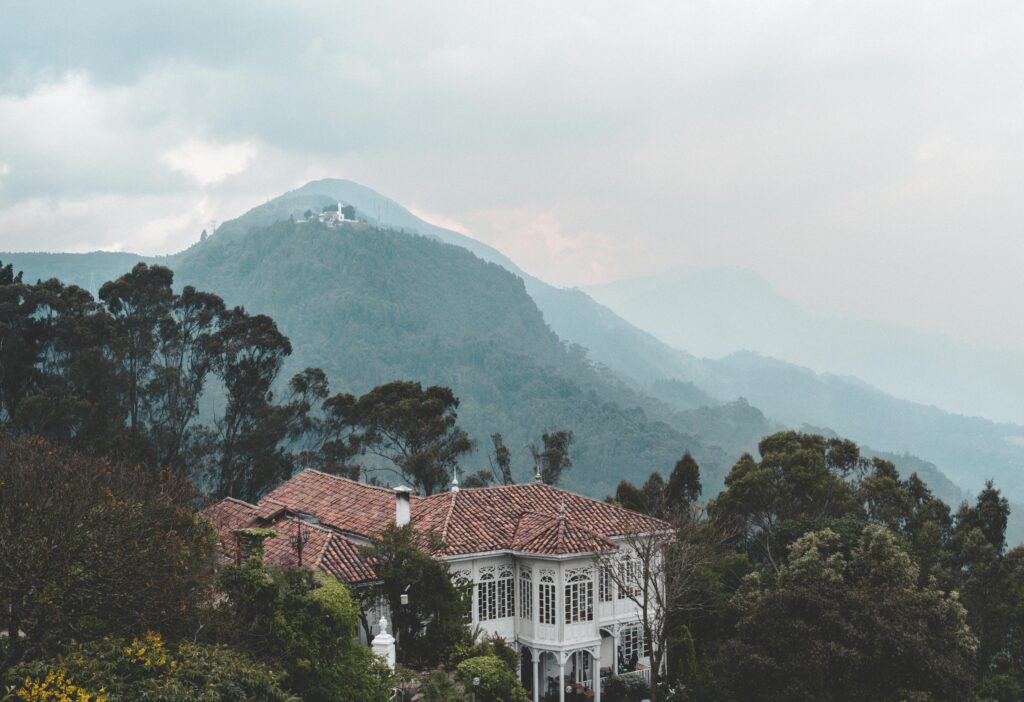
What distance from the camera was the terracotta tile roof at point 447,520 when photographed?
72.8 ft

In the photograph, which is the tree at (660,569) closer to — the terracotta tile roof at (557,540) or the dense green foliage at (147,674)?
the terracotta tile roof at (557,540)

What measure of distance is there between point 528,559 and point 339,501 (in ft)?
21.6

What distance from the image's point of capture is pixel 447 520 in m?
24.3

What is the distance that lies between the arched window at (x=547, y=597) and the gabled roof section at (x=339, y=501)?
419 centimetres

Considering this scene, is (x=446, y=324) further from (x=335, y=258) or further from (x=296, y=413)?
(x=296, y=413)

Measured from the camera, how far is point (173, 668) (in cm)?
1307

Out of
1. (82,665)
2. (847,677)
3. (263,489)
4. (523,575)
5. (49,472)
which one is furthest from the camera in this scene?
(263,489)

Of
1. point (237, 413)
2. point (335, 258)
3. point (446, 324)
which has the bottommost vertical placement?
point (237, 413)

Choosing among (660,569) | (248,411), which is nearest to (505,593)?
(660,569)

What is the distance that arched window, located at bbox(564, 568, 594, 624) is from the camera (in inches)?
924

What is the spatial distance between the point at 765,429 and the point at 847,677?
17659 centimetres

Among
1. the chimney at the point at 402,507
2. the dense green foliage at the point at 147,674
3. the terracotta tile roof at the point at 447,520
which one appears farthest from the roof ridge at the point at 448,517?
the dense green foliage at the point at 147,674

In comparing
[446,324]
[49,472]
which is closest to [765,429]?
[446,324]

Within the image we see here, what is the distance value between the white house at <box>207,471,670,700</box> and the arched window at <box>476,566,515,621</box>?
0.08 ft
